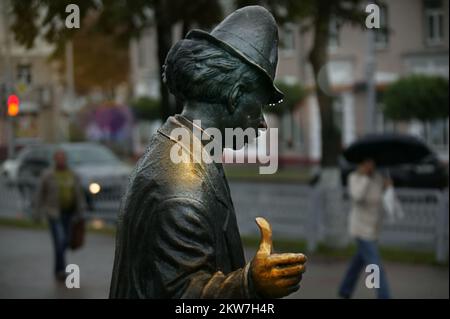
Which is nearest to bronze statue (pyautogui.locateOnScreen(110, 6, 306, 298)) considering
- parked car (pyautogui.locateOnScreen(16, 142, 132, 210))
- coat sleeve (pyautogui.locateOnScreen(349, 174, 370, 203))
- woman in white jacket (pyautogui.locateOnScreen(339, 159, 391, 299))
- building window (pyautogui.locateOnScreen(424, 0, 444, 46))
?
woman in white jacket (pyautogui.locateOnScreen(339, 159, 391, 299))

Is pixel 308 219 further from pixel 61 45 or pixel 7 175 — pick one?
pixel 7 175

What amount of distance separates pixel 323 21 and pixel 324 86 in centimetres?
106

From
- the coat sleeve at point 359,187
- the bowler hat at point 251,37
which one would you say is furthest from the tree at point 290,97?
the bowler hat at point 251,37

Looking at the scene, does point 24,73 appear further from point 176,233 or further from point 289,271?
point 289,271

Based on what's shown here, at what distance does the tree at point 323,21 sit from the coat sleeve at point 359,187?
3.82m

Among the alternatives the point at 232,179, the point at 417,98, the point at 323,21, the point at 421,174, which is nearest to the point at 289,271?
the point at 323,21

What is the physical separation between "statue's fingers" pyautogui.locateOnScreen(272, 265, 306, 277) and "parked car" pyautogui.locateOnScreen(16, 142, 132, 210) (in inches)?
557

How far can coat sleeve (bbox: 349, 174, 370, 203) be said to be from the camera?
8641 millimetres

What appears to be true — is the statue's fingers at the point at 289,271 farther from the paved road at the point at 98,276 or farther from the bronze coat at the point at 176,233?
the paved road at the point at 98,276

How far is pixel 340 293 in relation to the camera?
8594 mm

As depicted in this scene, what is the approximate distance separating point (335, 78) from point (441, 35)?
Result: 5342 mm

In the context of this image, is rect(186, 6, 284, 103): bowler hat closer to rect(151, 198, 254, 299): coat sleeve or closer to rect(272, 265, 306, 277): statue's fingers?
rect(151, 198, 254, 299): coat sleeve

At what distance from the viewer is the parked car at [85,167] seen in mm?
16844
